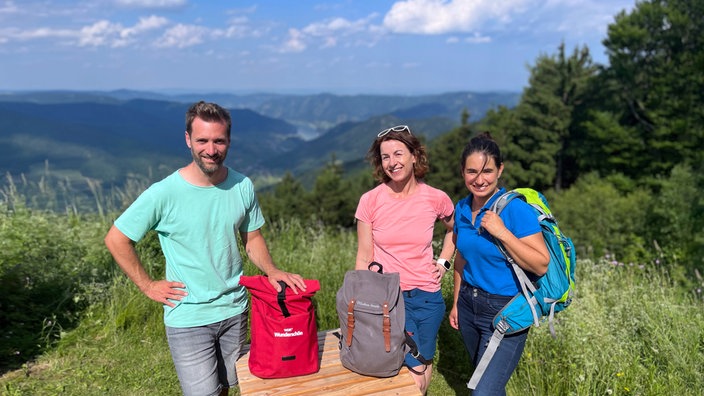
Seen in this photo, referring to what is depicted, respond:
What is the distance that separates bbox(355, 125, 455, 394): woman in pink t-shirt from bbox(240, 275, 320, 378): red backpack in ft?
1.95

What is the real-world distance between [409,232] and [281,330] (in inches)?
40.0

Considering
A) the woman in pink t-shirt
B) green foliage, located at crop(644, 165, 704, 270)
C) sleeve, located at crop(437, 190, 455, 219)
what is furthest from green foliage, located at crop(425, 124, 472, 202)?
the woman in pink t-shirt

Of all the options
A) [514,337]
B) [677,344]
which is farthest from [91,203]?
[677,344]

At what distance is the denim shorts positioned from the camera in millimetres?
3047

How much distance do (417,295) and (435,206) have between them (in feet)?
1.97

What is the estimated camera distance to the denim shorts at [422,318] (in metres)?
3.05

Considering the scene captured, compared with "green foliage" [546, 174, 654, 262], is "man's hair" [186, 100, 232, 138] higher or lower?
higher

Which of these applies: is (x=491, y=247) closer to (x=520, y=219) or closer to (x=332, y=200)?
(x=520, y=219)

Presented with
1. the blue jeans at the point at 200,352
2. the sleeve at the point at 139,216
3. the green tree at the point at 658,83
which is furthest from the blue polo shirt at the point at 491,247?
the green tree at the point at 658,83

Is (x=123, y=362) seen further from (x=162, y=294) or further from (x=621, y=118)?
(x=621, y=118)

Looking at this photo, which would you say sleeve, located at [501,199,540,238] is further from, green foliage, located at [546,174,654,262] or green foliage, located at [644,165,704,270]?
green foliage, located at [546,174,654,262]

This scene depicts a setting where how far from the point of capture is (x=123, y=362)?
4.33 meters

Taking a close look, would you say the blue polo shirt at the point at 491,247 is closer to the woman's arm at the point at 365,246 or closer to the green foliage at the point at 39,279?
the woman's arm at the point at 365,246

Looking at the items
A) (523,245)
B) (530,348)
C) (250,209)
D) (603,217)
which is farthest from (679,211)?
(250,209)
